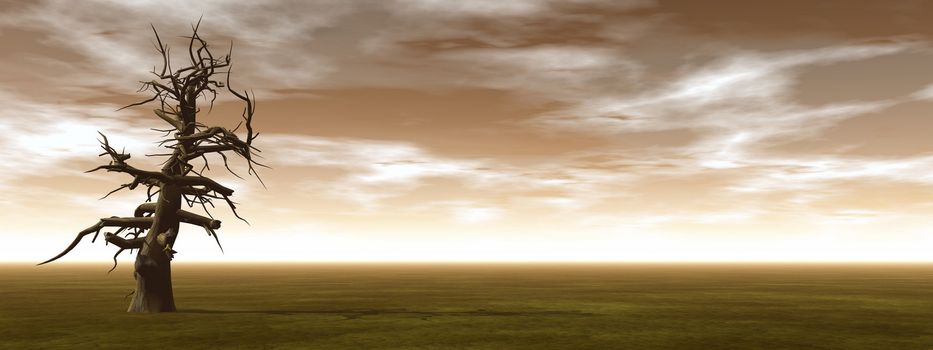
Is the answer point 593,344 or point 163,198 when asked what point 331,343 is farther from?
point 163,198

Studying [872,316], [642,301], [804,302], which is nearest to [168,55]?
[642,301]

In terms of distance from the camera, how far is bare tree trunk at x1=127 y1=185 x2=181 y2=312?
34062 mm

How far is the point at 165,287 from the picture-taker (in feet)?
115

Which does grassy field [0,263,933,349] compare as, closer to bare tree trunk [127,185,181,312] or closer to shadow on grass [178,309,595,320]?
shadow on grass [178,309,595,320]

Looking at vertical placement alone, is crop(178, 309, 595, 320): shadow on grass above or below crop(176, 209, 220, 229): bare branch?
below

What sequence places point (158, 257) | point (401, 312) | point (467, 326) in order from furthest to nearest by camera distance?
point (401, 312) → point (158, 257) → point (467, 326)

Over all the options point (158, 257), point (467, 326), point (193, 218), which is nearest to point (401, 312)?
point (467, 326)

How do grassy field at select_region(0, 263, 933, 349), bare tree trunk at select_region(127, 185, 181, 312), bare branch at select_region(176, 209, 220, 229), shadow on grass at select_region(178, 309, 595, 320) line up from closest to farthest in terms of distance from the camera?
grassy field at select_region(0, 263, 933, 349) < bare tree trunk at select_region(127, 185, 181, 312) < bare branch at select_region(176, 209, 220, 229) < shadow on grass at select_region(178, 309, 595, 320)

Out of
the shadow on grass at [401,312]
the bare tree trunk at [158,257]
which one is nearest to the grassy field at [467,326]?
the shadow on grass at [401,312]

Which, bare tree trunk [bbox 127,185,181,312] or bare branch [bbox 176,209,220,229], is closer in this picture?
bare tree trunk [bbox 127,185,181,312]

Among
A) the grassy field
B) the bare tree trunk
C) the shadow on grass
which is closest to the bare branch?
the bare tree trunk

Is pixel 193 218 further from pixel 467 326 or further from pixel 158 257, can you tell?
pixel 467 326

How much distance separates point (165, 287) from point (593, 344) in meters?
21.3

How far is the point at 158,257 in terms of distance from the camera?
34281 mm
